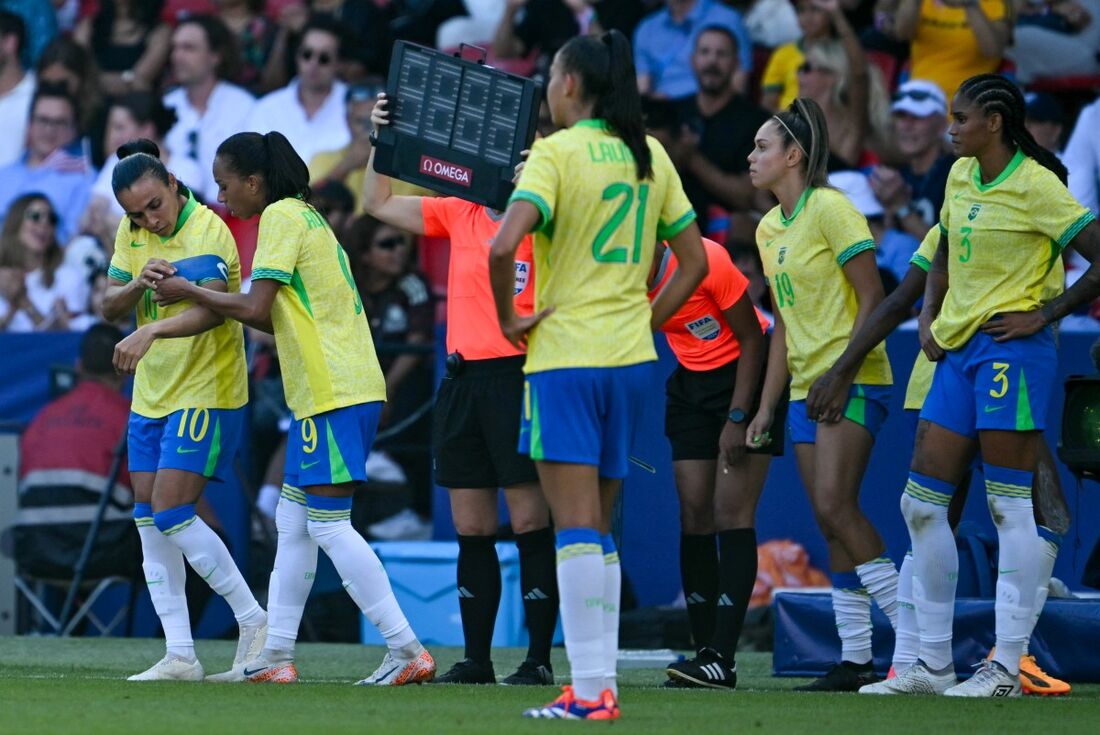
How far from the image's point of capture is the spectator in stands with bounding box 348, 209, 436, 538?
10.3 metres

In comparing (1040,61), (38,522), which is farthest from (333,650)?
(1040,61)

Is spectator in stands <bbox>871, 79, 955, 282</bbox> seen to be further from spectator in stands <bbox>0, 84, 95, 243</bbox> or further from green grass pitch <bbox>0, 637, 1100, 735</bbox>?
spectator in stands <bbox>0, 84, 95, 243</bbox>

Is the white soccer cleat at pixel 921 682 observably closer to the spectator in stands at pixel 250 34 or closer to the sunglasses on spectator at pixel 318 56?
the sunglasses on spectator at pixel 318 56

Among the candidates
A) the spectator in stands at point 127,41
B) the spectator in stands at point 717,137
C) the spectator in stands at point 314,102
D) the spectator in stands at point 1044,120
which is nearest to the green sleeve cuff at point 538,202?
the spectator in stands at point 1044,120

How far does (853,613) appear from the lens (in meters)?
6.60

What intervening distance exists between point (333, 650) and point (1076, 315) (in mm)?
4599

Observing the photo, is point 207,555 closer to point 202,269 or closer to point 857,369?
point 202,269

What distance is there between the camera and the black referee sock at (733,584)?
6.54m

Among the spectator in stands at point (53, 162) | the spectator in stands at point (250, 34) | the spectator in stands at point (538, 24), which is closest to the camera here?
the spectator in stands at point (538, 24)

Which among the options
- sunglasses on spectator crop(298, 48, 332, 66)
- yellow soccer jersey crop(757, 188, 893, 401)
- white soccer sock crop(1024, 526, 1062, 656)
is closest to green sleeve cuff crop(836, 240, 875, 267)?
yellow soccer jersey crop(757, 188, 893, 401)

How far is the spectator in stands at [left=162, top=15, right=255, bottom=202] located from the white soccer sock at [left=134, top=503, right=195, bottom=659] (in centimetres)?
631

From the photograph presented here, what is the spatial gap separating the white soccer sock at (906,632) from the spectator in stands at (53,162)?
27.4 ft

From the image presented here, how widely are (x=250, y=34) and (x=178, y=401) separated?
24.3 feet

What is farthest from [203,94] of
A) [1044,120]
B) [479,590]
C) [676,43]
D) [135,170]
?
[479,590]
